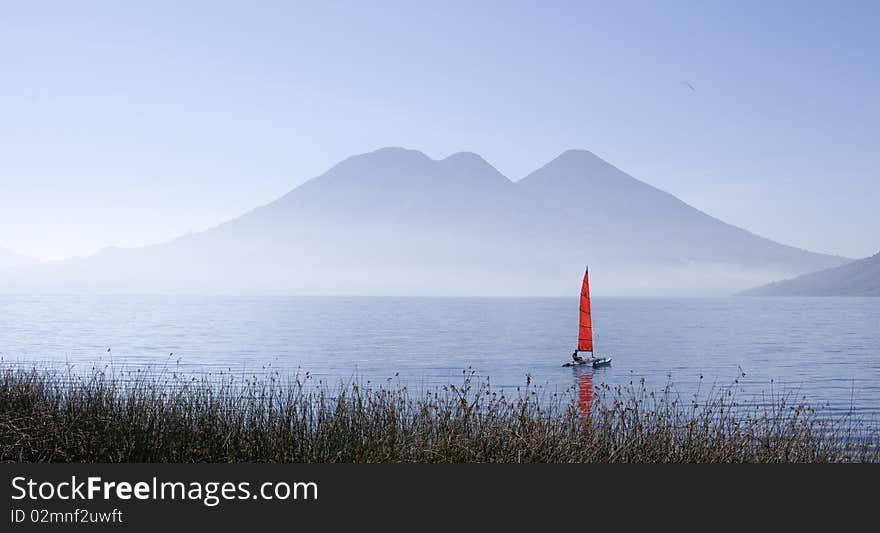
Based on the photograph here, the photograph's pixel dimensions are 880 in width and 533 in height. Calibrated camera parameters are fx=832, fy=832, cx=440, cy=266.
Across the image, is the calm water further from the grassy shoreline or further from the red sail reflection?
the grassy shoreline

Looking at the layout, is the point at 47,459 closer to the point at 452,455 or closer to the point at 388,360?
the point at 452,455

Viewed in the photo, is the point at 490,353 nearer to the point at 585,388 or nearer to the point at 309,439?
the point at 585,388

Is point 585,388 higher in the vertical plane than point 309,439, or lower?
lower

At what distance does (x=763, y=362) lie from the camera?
225 feet

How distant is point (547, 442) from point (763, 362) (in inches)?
2376

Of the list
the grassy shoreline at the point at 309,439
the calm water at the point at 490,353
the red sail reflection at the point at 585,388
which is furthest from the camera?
the calm water at the point at 490,353

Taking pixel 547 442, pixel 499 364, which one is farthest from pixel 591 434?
pixel 499 364

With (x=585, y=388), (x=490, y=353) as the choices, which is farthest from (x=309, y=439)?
(x=490, y=353)

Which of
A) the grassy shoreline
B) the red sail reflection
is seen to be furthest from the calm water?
the grassy shoreline

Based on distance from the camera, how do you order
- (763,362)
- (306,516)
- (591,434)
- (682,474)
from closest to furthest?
1. (306,516)
2. (682,474)
3. (591,434)
4. (763,362)

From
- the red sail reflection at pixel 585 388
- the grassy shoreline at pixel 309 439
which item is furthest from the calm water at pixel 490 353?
the grassy shoreline at pixel 309 439

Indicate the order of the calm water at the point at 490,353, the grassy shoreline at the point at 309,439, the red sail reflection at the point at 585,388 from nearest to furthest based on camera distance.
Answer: the grassy shoreline at the point at 309,439 < the red sail reflection at the point at 585,388 < the calm water at the point at 490,353

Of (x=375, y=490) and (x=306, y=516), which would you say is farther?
(x=375, y=490)

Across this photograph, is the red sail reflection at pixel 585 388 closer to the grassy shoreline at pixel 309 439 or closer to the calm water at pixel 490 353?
the calm water at pixel 490 353
